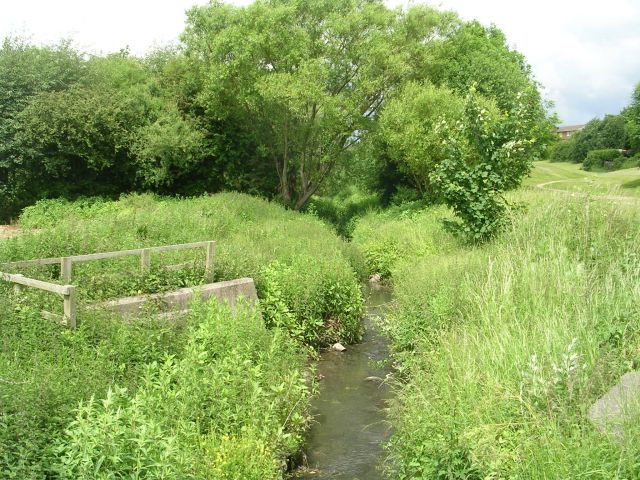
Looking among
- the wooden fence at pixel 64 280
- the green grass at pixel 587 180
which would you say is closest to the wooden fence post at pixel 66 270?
the wooden fence at pixel 64 280

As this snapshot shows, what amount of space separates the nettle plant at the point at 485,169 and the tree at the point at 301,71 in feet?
37.2

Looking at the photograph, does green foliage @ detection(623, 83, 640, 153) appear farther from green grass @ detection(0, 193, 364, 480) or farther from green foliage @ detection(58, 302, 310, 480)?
green foliage @ detection(58, 302, 310, 480)

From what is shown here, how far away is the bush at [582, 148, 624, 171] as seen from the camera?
59.5 m

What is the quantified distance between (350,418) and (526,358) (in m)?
3.57

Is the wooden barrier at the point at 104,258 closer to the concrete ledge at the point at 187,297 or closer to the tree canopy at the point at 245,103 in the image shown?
the concrete ledge at the point at 187,297

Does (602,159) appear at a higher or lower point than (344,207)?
higher

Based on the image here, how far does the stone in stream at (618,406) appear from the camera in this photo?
16.7 feet

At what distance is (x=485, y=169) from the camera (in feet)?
48.9

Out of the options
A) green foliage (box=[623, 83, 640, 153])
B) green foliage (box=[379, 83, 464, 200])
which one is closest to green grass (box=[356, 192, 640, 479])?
green foliage (box=[379, 83, 464, 200])

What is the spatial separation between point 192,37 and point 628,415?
2710 centimetres

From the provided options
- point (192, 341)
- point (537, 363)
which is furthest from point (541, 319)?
point (192, 341)

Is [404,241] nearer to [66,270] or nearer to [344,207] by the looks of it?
[66,270]

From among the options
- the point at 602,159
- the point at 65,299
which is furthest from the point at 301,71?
the point at 602,159

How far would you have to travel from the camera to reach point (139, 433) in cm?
552
